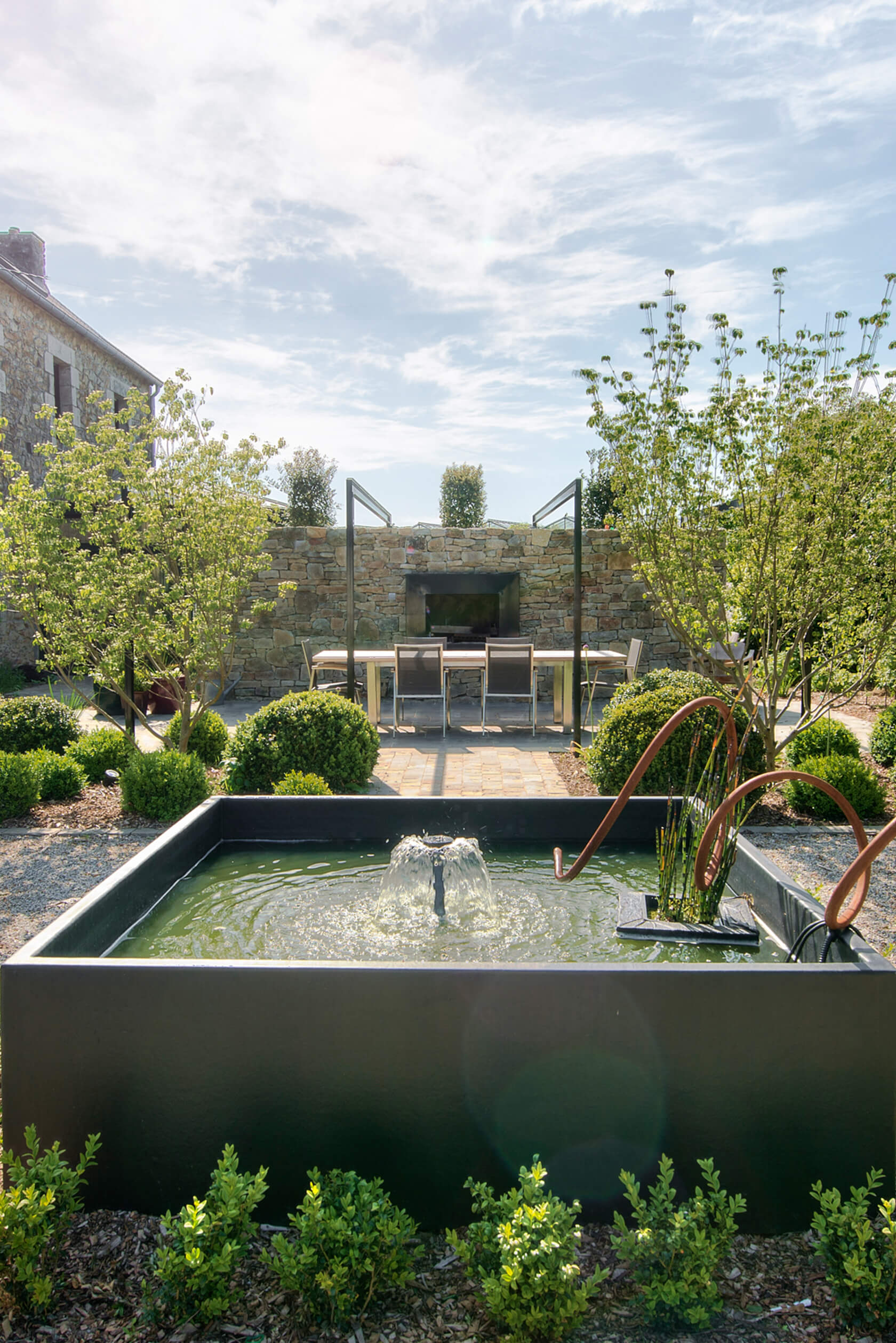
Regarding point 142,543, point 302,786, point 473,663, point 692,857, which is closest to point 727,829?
point 692,857

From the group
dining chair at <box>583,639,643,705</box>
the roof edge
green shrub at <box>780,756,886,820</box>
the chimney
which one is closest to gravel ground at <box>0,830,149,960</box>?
green shrub at <box>780,756,886,820</box>

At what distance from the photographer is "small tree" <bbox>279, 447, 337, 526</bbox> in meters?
20.8

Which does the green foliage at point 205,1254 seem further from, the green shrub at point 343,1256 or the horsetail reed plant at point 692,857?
the horsetail reed plant at point 692,857

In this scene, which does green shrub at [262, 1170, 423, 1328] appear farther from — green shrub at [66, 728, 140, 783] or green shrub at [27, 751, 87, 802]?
green shrub at [66, 728, 140, 783]

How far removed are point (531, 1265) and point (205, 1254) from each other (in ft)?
2.09

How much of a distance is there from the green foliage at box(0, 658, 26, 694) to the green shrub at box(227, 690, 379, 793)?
761 cm

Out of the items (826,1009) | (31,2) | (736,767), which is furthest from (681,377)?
(826,1009)

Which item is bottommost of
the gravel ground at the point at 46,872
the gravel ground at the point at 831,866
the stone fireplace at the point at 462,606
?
the gravel ground at the point at 46,872

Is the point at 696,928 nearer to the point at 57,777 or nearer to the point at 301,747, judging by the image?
the point at 301,747

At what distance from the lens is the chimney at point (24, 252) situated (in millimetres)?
14875

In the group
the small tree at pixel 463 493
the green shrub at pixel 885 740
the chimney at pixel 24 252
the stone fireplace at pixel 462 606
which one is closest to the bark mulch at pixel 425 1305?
the green shrub at pixel 885 740

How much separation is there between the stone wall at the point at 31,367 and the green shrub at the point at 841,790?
10.3m

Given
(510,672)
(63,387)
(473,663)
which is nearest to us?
(510,672)

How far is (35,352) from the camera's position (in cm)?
1395
